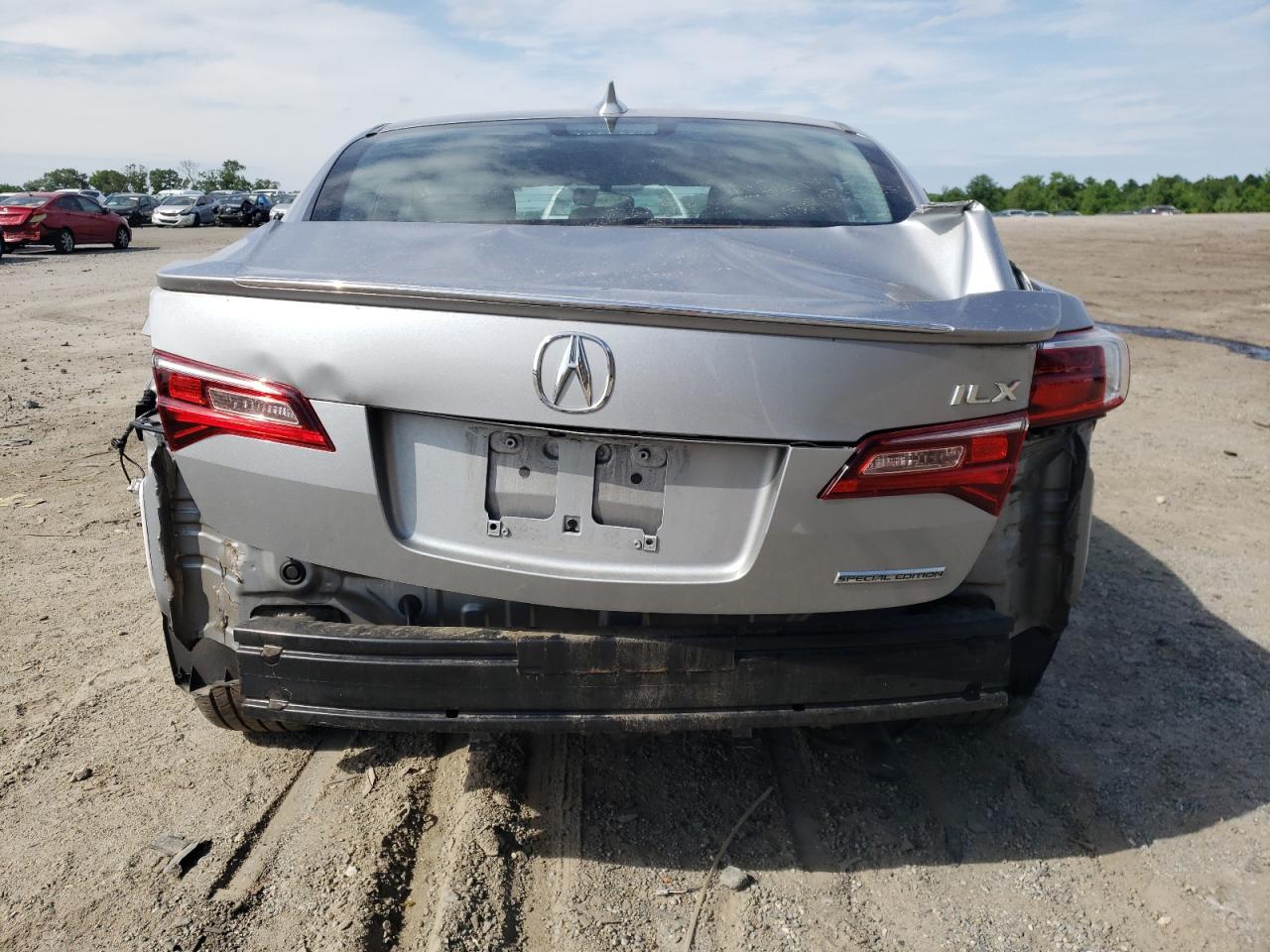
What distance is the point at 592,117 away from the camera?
368 centimetres

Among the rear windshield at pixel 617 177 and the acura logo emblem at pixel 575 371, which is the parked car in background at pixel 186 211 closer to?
the rear windshield at pixel 617 177

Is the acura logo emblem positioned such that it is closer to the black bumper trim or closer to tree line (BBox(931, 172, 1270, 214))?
the black bumper trim

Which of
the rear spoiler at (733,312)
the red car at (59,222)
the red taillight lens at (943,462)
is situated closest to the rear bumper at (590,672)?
the red taillight lens at (943,462)

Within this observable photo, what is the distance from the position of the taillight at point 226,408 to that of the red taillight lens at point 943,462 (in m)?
1.10

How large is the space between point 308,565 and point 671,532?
83 cm

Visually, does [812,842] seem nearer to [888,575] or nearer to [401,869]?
[888,575]

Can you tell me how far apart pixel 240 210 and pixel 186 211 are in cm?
208

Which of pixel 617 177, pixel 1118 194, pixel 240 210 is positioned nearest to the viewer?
pixel 617 177

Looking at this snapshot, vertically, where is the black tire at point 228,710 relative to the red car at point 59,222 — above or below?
above

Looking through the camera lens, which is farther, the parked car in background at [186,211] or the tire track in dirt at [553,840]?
the parked car in background at [186,211]

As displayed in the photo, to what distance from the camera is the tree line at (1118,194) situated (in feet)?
248

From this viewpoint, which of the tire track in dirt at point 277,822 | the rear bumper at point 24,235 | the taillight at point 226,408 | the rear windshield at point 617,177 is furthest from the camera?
the rear bumper at point 24,235

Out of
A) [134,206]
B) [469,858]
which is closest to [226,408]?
[469,858]

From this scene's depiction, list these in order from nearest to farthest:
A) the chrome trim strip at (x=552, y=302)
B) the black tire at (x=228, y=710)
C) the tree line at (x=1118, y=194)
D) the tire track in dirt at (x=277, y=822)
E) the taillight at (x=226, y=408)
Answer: the chrome trim strip at (x=552, y=302), the taillight at (x=226, y=408), the tire track in dirt at (x=277, y=822), the black tire at (x=228, y=710), the tree line at (x=1118, y=194)
